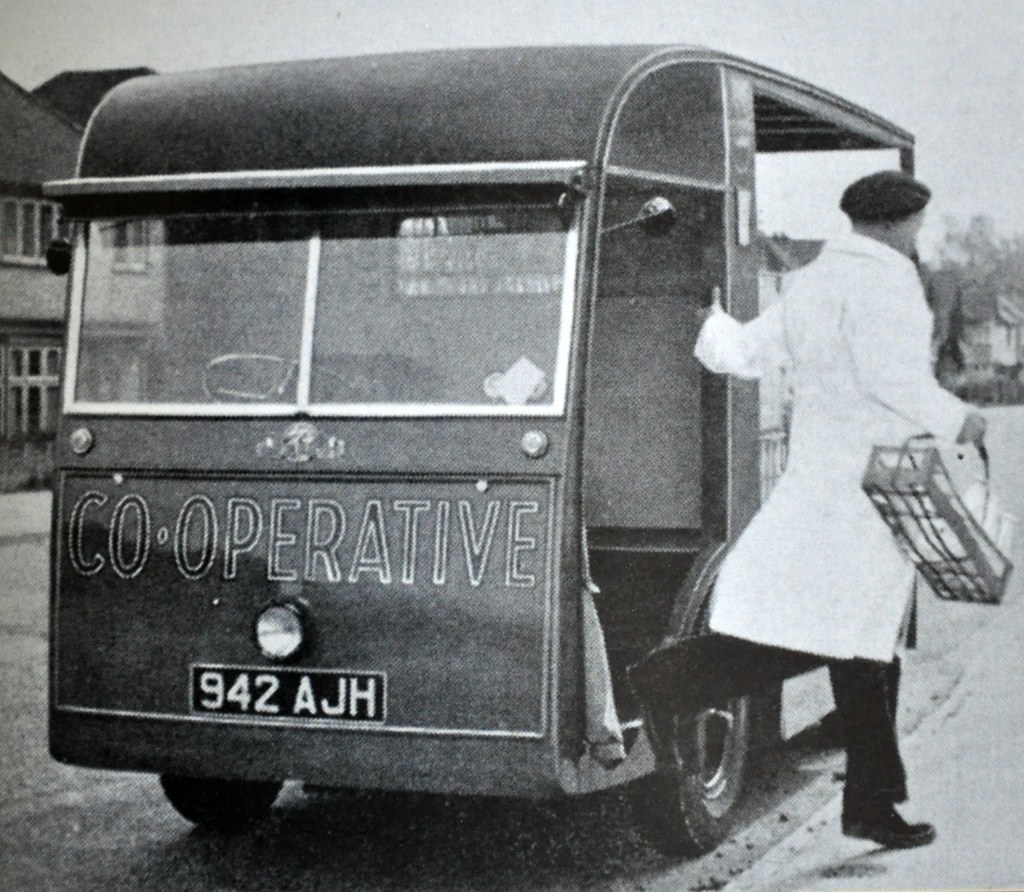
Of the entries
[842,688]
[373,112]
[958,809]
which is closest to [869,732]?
[842,688]

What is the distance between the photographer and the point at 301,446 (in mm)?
3639

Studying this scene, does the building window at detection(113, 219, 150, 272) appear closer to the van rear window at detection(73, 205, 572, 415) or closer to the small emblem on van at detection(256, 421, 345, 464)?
the van rear window at detection(73, 205, 572, 415)

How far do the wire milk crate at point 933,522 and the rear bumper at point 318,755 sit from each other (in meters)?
1.23

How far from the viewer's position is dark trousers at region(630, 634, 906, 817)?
3.93 m

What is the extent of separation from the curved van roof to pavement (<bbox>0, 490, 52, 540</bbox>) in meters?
0.87

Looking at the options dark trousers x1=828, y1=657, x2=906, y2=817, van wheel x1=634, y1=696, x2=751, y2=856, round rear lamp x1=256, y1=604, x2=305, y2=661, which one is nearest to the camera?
round rear lamp x1=256, y1=604, x2=305, y2=661

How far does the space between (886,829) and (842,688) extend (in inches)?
17.8

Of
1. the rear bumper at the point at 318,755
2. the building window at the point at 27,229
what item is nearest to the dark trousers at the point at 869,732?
the rear bumper at the point at 318,755

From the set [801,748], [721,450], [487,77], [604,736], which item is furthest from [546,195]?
[801,748]

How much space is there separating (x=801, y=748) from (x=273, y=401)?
1991 mm

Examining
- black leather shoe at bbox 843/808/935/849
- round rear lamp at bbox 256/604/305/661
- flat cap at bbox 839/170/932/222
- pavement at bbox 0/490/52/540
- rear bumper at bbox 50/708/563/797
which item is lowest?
black leather shoe at bbox 843/808/935/849

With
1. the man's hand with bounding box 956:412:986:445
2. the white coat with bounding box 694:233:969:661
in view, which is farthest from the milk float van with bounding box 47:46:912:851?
the man's hand with bounding box 956:412:986:445

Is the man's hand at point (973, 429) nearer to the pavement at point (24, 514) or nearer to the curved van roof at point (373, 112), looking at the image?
the curved van roof at point (373, 112)

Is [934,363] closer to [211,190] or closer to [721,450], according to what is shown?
[721,450]
